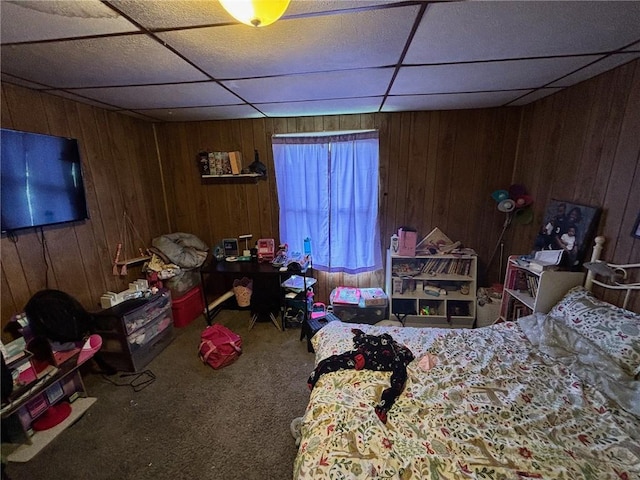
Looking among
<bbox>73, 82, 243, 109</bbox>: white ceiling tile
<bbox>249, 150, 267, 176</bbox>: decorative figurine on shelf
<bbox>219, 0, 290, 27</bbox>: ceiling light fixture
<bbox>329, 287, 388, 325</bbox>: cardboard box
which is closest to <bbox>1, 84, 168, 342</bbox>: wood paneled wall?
<bbox>73, 82, 243, 109</bbox>: white ceiling tile

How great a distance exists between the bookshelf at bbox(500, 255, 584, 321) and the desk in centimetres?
202

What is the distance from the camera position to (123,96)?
2096 mm

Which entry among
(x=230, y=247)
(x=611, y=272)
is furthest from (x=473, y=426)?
(x=230, y=247)

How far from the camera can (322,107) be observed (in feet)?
8.47

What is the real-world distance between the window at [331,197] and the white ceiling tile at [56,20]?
1.88m

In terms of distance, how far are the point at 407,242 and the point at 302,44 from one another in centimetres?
202

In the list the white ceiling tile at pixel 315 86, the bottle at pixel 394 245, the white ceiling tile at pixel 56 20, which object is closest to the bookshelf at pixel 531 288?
the bottle at pixel 394 245

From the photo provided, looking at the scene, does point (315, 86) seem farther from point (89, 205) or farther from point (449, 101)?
point (89, 205)

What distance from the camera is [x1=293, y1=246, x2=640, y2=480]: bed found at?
1.03 meters

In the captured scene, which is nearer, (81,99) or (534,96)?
(81,99)

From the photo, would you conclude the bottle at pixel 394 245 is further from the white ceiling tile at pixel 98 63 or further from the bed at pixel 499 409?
the white ceiling tile at pixel 98 63

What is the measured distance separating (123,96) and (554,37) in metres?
2.81

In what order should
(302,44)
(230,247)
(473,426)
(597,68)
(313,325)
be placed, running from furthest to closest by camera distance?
(230,247)
(313,325)
(597,68)
(302,44)
(473,426)

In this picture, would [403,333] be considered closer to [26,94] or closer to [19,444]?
[19,444]
